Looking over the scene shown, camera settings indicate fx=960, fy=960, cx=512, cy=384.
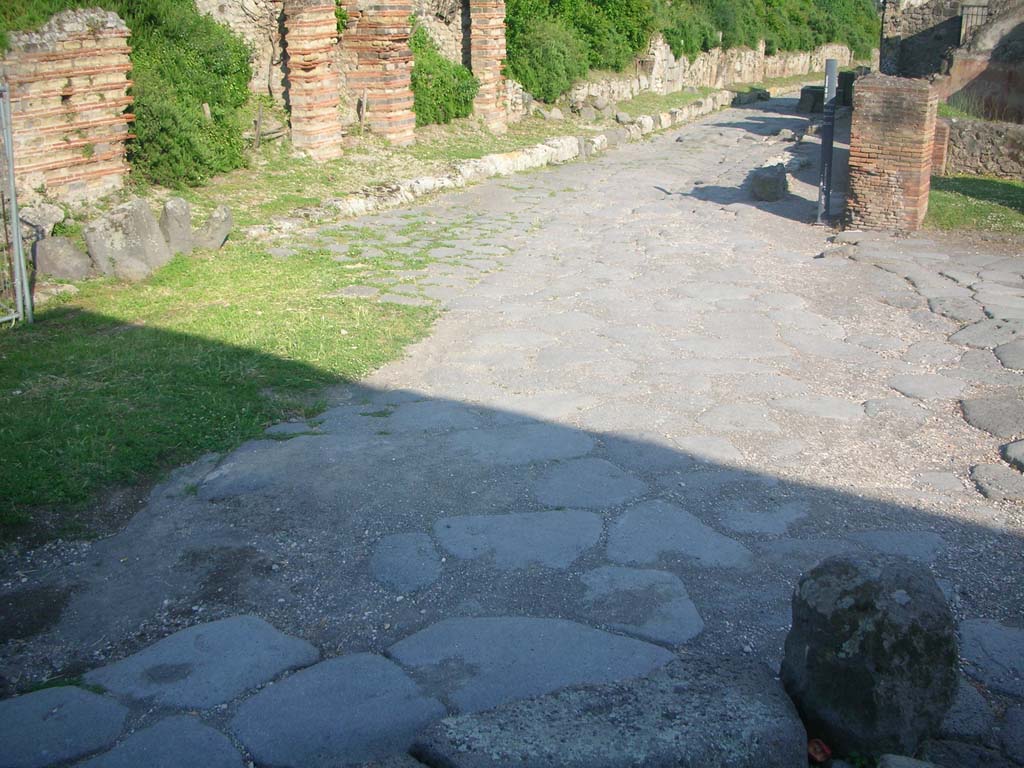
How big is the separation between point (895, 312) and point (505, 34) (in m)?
12.8

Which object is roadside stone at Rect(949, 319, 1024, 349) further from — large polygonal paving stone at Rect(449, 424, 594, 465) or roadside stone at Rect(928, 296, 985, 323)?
large polygonal paving stone at Rect(449, 424, 594, 465)

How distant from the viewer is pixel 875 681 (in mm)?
2475

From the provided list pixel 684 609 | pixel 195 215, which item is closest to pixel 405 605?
pixel 684 609

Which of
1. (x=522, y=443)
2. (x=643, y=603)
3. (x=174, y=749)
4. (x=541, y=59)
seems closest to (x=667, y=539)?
(x=643, y=603)

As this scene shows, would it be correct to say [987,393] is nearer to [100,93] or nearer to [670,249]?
[670,249]

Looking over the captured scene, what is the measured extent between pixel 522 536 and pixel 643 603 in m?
0.66

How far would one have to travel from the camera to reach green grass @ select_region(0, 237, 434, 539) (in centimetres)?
442

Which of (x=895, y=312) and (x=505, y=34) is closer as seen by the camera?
(x=895, y=312)

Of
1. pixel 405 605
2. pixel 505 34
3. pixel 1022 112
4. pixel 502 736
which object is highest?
pixel 505 34

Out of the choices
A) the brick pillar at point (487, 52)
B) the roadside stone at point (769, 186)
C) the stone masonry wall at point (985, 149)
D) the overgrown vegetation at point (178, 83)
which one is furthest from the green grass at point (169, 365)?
the brick pillar at point (487, 52)

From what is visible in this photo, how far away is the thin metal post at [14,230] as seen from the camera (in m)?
6.24

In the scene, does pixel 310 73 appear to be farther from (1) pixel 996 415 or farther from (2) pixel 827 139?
(1) pixel 996 415

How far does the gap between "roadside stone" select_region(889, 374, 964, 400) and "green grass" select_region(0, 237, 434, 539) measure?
3140 millimetres

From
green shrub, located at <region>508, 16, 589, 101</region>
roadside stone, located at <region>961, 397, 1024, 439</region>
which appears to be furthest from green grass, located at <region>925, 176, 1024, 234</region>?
green shrub, located at <region>508, 16, 589, 101</region>
